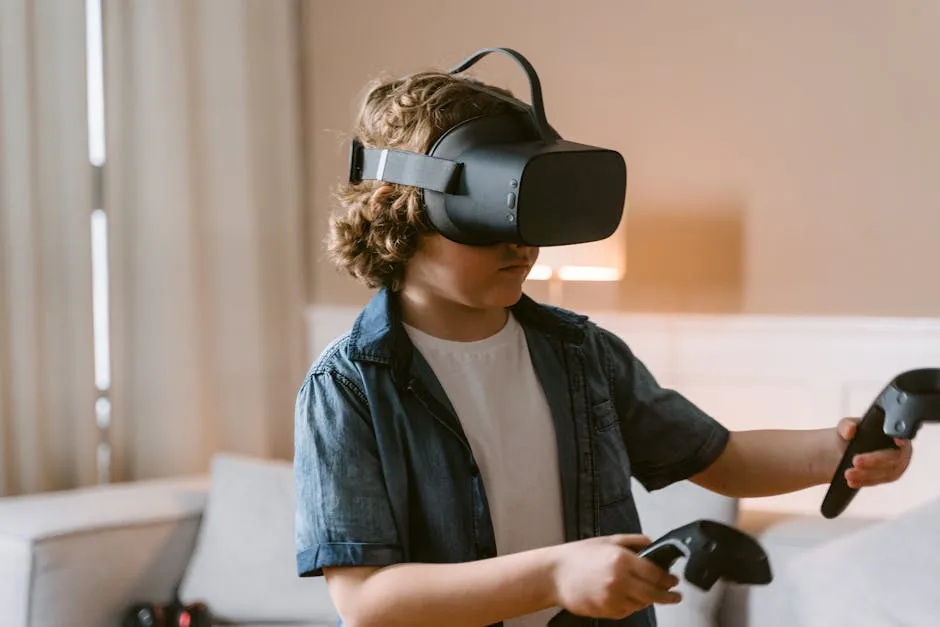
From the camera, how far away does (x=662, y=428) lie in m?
1.27

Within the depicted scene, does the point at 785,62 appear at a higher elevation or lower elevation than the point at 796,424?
higher

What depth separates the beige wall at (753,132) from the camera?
251 cm

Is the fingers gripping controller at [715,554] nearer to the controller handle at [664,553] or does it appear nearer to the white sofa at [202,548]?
the controller handle at [664,553]

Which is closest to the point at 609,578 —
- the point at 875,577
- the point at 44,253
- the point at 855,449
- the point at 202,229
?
the point at 855,449

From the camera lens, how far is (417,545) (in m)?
1.13

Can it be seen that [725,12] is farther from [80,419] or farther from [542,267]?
[80,419]

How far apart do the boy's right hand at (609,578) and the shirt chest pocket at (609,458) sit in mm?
222

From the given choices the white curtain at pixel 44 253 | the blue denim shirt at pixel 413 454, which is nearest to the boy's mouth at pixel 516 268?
the blue denim shirt at pixel 413 454

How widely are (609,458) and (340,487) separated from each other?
28 centimetres

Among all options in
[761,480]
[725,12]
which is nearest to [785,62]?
[725,12]

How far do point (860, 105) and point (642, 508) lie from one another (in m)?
1.05

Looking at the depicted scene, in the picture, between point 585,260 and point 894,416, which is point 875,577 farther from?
point 585,260

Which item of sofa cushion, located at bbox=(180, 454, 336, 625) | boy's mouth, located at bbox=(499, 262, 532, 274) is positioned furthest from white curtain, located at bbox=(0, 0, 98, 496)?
boy's mouth, located at bbox=(499, 262, 532, 274)

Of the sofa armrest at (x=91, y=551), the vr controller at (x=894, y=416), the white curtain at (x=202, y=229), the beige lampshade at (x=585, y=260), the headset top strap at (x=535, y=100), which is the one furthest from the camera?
the white curtain at (x=202, y=229)
